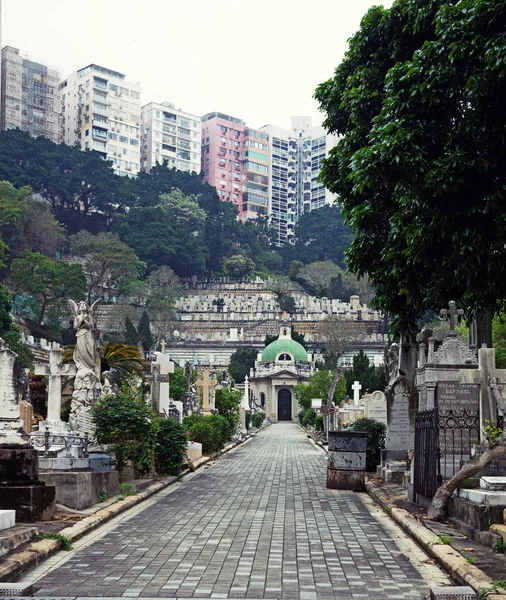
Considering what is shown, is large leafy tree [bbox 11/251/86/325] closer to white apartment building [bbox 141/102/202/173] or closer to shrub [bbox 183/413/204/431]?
shrub [bbox 183/413/204/431]

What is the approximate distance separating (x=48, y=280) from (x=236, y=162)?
306 feet

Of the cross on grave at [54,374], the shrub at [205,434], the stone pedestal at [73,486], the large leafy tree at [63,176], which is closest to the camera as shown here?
the stone pedestal at [73,486]

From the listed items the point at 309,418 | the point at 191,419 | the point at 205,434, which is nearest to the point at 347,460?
the point at 205,434

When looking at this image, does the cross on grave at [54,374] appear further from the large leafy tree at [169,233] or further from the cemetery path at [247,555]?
the large leafy tree at [169,233]

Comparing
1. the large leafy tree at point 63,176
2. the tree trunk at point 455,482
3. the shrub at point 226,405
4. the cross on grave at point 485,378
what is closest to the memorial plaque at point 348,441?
the cross on grave at point 485,378

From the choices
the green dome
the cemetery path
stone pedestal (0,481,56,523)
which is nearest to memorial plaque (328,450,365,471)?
the cemetery path

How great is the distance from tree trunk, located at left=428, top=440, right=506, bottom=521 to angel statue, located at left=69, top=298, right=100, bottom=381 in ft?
26.6

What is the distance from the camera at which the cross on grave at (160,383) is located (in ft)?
72.3

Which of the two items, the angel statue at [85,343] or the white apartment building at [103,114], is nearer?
the angel statue at [85,343]

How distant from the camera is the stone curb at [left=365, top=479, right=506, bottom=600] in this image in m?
7.00

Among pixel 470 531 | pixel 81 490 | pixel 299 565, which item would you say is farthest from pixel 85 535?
pixel 470 531

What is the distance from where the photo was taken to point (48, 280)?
81.6 metres

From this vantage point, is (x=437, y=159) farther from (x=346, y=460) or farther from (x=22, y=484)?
(x=22, y=484)

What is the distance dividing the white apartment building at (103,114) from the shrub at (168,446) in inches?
4794
